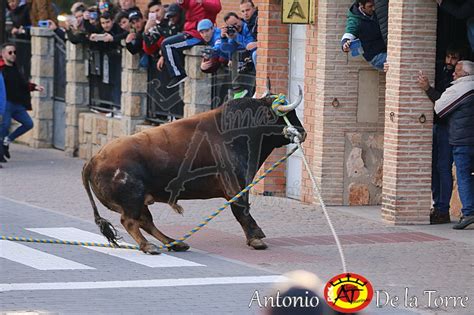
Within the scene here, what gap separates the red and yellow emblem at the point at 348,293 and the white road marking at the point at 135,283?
4.74m

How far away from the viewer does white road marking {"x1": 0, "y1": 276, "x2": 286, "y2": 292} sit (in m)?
10.8

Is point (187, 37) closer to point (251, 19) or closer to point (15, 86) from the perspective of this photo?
point (251, 19)

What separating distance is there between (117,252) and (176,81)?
274 inches

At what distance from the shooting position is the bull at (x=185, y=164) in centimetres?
1265

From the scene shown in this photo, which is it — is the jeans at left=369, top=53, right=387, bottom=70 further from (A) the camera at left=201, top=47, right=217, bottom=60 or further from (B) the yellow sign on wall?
(A) the camera at left=201, top=47, right=217, bottom=60

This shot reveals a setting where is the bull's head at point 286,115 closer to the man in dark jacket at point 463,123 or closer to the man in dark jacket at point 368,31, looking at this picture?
the man in dark jacket at point 463,123

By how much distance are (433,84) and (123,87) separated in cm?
740

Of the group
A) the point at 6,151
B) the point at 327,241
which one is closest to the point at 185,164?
the point at 327,241

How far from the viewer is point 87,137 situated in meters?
22.2

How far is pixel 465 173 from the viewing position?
47.5 feet

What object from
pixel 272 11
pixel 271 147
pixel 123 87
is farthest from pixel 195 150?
pixel 123 87

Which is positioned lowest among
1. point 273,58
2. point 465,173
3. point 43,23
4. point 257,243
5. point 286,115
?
point 257,243

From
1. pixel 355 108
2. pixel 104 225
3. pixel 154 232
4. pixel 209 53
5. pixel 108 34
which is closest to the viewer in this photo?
pixel 104 225

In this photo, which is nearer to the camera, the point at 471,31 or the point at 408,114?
the point at 471,31
